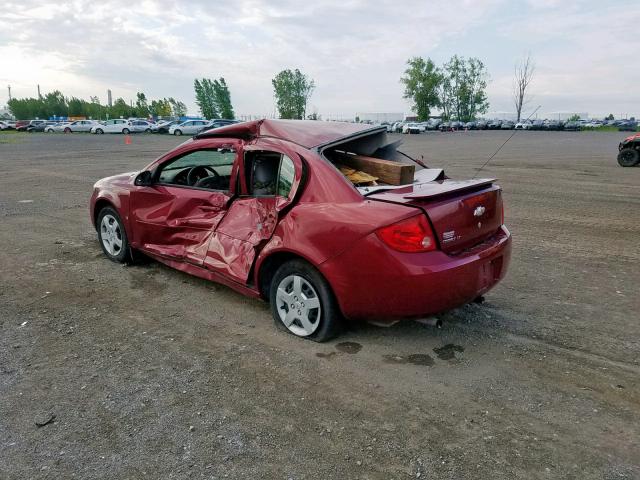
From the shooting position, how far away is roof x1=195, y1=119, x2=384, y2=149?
410cm

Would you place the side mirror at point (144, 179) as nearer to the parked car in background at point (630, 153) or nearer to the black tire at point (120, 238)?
the black tire at point (120, 238)

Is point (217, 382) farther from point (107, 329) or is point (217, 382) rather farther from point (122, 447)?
point (107, 329)

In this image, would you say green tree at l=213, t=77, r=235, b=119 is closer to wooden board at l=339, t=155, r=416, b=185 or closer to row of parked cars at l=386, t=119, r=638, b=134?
row of parked cars at l=386, t=119, r=638, b=134

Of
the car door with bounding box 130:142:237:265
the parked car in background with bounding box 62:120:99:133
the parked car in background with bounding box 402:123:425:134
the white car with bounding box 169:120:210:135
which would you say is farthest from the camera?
the parked car in background with bounding box 402:123:425:134

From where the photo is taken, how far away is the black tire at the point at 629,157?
17.5 metres

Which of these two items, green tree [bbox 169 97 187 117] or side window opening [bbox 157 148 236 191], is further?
green tree [bbox 169 97 187 117]

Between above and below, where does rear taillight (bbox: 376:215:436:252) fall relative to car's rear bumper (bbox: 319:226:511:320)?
above

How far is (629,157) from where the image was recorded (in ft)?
57.7

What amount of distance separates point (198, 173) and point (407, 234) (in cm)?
284

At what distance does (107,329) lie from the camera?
4.18 metres

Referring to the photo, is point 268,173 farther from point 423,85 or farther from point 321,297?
point 423,85

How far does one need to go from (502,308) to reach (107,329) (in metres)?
3.41

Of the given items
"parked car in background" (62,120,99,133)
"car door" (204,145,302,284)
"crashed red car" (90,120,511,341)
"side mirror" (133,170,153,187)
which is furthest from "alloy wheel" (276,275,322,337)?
"parked car in background" (62,120,99,133)

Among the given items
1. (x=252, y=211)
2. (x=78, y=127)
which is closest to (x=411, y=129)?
(x=78, y=127)
